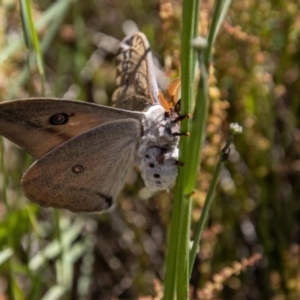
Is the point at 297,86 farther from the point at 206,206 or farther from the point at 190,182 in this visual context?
the point at 190,182

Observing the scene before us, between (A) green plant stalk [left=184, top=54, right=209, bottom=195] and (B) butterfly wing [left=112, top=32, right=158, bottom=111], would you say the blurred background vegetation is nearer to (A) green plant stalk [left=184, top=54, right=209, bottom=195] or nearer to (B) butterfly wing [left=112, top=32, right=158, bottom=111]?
(B) butterfly wing [left=112, top=32, right=158, bottom=111]

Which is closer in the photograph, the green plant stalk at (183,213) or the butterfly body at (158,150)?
the green plant stalk at (183,213)

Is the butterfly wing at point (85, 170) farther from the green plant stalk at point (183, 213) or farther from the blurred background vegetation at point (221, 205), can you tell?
the green plant stalk at point (183, 213)

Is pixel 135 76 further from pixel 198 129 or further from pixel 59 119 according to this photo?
pixel 198 129

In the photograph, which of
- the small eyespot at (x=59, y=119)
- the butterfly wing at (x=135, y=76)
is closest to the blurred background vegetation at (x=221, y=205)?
the butterfly wing at (x=135, y=76)

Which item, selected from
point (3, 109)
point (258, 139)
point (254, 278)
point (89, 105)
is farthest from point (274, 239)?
point (3, 109)

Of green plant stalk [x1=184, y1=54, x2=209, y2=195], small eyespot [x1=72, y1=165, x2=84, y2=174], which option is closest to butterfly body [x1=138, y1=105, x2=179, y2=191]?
small eyespot [x1=72, y1=165, x2=84, y2=174]
